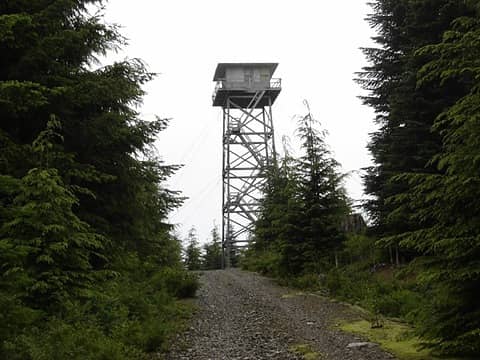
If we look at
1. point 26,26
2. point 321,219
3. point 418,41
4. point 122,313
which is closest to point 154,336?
point 122,313

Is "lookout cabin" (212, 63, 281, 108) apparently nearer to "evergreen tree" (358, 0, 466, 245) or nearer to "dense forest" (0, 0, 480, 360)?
"dense forest" (0, 0, 480, 360)

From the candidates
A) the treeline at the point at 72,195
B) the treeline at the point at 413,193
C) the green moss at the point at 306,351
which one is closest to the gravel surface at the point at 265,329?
the green moss at the point at 306,351

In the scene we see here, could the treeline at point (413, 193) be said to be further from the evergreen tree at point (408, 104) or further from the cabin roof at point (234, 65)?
the cabin roof at point (234, 65)

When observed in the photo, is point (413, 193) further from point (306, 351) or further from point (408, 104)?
point (408, 104)

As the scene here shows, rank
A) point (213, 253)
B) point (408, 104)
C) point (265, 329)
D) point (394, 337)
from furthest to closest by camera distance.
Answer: point (213, 253), point (408, 104), point (265, 329), point (394, 337)

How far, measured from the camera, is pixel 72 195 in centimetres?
750

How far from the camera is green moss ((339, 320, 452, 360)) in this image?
6407mm

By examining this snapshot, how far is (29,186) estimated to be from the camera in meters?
6.96

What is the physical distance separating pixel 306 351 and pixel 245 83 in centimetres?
2629

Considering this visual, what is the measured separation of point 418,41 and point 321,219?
605 cm

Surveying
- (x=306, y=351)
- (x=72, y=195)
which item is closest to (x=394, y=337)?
(x=306, y=351)

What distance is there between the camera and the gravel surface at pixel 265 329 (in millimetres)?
7320

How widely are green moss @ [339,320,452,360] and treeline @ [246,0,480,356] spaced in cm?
23

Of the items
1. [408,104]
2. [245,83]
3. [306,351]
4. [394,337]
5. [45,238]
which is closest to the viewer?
[45,238]
